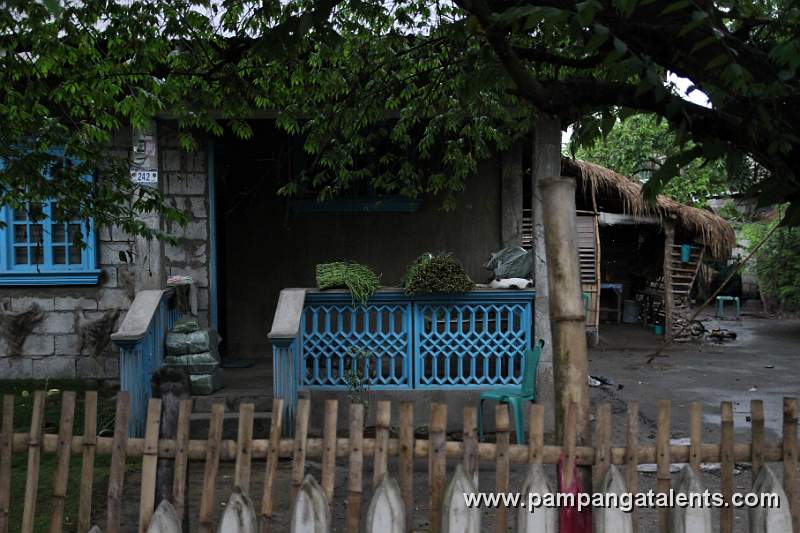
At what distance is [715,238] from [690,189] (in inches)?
327

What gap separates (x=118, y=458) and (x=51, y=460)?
3.96 metres

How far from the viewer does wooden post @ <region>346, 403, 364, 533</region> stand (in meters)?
3.15

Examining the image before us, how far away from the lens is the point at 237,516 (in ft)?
10.2

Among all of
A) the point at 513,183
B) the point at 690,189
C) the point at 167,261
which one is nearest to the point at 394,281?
the point at 513,183

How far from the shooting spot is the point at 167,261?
8461 mm

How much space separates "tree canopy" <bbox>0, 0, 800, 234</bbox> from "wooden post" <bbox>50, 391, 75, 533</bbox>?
6.44 feet

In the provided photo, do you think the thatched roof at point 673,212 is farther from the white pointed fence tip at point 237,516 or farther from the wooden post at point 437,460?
the white pointed fence tip at point 237,516

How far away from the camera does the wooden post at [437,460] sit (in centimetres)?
311

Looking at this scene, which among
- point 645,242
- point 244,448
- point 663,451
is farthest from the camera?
point 645,242

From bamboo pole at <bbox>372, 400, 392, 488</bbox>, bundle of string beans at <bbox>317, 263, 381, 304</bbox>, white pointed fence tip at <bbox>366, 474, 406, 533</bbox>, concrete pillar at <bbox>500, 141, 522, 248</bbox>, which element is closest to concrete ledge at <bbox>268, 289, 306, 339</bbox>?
bundle of string beans at <bbox>317, 263, 381, 304</bbox>

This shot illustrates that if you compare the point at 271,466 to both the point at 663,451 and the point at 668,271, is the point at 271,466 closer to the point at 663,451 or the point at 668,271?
the point at 663,451

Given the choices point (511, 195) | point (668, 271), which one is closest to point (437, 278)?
point (511, 195)

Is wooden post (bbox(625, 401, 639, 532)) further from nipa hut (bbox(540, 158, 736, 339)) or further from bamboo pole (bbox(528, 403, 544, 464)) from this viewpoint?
nipa hut (bbox(540, 158, 736, 339))

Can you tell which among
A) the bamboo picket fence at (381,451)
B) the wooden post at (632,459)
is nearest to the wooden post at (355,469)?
the bamboo picket fence at (381,451)
